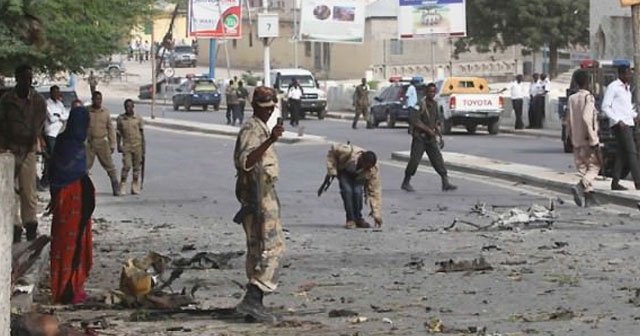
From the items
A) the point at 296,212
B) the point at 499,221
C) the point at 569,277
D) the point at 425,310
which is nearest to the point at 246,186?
the point at 425,310

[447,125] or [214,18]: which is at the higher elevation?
[214,18]

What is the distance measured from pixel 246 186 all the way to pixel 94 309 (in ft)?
6.25

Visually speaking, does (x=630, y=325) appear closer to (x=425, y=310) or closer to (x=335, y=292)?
(x=425, y=310)

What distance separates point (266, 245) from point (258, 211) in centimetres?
25

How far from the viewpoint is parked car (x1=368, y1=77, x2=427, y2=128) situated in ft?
163

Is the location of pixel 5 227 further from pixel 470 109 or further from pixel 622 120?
pixel 470 109

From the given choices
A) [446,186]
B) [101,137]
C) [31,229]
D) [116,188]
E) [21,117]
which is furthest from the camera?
[116,188]

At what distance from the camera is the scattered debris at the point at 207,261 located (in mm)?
14391

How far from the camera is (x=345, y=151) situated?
18.2 meters

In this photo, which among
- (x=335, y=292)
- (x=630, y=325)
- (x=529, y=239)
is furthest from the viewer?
(x=529, y=239)

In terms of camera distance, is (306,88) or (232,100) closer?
(232,100)

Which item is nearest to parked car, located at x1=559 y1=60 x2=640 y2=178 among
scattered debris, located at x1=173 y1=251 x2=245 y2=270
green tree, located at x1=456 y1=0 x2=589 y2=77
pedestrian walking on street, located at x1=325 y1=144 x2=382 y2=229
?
pedestrian walking on street, located at x1=325 y1=144 x2=382 y2=229

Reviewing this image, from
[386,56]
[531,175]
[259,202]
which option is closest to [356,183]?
[259,202]

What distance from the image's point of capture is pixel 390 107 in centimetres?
5031
